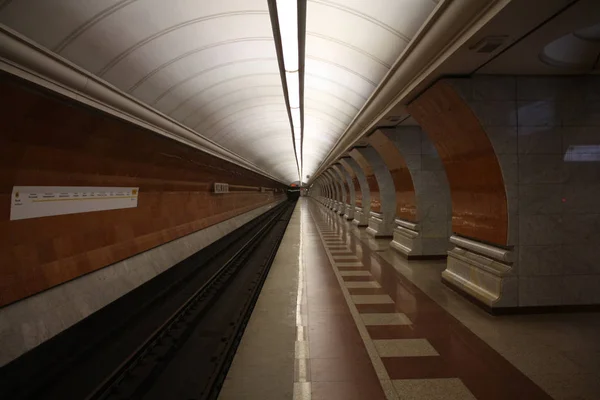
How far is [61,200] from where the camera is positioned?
5004 mm

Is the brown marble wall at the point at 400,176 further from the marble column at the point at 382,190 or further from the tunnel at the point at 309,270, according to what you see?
the marble column at the point at 382,190

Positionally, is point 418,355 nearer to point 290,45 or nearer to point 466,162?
point 466,162

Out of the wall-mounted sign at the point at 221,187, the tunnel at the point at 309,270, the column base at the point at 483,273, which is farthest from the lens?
the wall-mounted sign at the point at 221,187

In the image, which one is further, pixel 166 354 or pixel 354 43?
pixel 354 43

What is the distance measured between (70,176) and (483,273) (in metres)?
6.17

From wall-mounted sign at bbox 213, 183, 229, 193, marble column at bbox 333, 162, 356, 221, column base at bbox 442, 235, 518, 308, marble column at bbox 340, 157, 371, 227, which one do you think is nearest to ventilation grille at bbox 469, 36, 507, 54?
column base at bbox 442, 235, 518, 308

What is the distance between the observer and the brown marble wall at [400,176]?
962 cm

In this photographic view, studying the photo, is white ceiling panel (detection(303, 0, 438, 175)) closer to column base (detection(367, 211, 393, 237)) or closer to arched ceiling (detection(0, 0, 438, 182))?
arched ceiling (detection(0, 0, 438, 182))

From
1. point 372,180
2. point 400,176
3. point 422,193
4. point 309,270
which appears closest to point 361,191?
point 372,180

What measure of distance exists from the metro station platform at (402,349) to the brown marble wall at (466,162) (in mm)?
1282

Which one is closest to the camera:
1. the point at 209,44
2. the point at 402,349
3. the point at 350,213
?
the point at 402,349

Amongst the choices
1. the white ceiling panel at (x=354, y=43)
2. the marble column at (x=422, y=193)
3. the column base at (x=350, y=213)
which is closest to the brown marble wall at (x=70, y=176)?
the white ceiling panel at (x=354, y=43)

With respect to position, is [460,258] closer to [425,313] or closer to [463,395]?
[425,313]

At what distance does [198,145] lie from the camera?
8.49 meters
